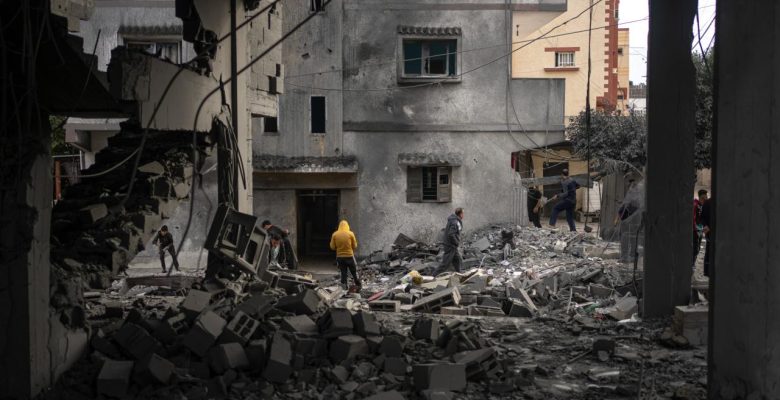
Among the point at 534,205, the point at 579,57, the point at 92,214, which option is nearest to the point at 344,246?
the point at 92,214

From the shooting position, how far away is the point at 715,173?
20.4 ft

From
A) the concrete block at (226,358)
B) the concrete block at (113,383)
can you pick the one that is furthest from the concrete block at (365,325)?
the concrete block at (113,383)

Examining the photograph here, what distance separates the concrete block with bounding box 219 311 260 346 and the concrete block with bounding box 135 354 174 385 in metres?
0.64

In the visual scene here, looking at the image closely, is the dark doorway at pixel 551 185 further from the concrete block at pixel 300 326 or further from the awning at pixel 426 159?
the concrete block at pixel 300 326

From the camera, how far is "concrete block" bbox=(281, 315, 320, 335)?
315 inches

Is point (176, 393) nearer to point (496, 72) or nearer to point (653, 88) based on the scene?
point (653, 88)

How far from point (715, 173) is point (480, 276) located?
33.8ft

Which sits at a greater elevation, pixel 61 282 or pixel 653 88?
pixel 653 88

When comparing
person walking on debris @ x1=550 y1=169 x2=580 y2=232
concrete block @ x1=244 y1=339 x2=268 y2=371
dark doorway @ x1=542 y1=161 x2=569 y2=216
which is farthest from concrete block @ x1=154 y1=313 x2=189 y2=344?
dark doorway @ x1=542 y1=161 x2=569 y2=216

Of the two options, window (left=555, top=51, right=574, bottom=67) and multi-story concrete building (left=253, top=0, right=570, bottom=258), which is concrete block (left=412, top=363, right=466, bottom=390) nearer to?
multi-story concrete building (left=253, top=0, right=570, bottom=258)

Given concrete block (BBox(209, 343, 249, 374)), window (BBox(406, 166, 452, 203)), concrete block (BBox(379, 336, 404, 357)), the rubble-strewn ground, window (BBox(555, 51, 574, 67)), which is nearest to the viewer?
the rubble-strewn ground

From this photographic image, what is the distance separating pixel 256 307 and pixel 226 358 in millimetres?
1350

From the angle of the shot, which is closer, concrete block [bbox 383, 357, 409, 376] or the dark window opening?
concrete block [bbox 383, 357, 409, 376]

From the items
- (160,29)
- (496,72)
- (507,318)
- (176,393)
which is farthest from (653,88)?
(160,29)
